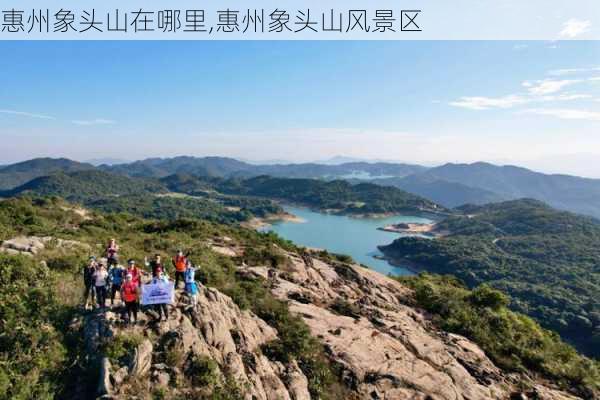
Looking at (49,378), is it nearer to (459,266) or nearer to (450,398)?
(450,398)

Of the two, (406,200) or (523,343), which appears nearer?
(523,343)

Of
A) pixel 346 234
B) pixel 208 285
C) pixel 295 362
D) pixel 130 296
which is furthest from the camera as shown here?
pixel 346 234

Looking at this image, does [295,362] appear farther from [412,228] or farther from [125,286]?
[412,228]

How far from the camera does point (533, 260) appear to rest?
325ft

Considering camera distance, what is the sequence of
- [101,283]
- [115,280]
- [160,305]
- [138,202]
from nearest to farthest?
1. [101,283]
2. [160,305]
3. [115,280]
4. [138,202]

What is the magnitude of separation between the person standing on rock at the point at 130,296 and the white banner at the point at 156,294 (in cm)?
27

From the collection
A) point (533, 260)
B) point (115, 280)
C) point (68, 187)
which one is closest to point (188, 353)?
point (115, 280)

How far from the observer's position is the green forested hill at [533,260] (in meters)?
60.4

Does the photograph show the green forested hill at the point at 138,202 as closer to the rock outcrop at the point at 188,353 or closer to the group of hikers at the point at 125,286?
the rock outcrop at the point at 188,353

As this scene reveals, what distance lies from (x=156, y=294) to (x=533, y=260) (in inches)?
4543

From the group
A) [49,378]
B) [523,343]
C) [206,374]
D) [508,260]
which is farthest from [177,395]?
[508,260]

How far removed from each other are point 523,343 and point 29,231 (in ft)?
87.2

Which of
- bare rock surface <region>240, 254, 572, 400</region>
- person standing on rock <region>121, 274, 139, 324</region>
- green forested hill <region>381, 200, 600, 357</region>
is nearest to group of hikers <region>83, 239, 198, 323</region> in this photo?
person standing on rock <region>121, 274, 139, 324</region>

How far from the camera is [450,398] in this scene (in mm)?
11398
